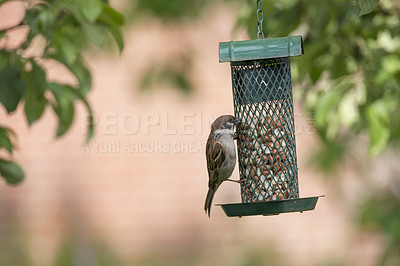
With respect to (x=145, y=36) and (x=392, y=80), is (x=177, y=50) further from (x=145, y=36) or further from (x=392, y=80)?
(x=392, y=80)

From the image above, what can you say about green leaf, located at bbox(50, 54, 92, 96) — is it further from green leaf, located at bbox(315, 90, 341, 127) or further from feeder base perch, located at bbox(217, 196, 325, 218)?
green leaf, located at bbox(315, 90, 341, 127)

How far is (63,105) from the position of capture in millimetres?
4105

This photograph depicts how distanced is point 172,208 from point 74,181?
1.34 meters

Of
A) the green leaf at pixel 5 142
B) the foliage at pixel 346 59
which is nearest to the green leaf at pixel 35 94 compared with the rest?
the green leaf at pixel 5 142

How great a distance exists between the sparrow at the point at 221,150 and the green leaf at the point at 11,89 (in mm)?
1257

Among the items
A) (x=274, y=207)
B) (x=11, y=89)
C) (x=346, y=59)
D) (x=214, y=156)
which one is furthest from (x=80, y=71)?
(x=346, y=59)

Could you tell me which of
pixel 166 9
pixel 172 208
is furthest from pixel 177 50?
pixel 172 208

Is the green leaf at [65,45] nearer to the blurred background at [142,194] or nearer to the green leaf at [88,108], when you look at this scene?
the green leaf at [88,108]

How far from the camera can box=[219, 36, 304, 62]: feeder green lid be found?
12.5 feet

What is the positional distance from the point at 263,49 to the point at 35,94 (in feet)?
4.60

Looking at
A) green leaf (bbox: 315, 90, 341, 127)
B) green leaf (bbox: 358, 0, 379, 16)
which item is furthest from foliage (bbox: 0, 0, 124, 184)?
green leaf (bbox: 358, 0, 379, 16)

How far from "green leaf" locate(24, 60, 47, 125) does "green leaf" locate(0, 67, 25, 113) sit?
0.19 feet

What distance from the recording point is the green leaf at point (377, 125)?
4.43 m

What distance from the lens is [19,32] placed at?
853 centimetres
